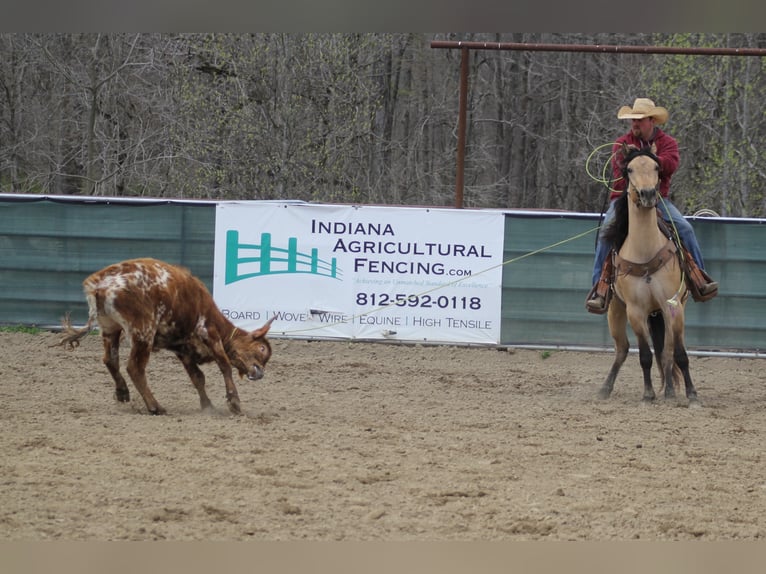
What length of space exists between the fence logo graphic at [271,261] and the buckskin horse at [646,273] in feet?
15.1

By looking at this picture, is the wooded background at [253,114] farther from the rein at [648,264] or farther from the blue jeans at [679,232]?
the rein at [648,264]

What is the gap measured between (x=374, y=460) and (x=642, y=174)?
4.04m

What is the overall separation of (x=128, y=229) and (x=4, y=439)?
7.10 m

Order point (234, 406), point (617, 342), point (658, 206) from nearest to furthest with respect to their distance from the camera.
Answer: point (234, 406), point (658, 206), point (617, 342)

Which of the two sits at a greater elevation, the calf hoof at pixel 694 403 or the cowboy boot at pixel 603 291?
the cowboy boot at pixel 603 291

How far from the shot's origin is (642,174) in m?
9.10

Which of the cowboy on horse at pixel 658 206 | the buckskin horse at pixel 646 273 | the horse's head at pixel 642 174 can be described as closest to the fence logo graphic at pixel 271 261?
the cowboy on horse at pixel 658 206

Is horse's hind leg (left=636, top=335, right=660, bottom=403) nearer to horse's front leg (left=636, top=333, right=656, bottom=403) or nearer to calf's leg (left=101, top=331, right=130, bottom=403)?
horse's front leg (left=636, top=333, right=656, bottom=403)

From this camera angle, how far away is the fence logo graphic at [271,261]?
43.9ft

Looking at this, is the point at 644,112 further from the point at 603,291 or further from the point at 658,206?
the point at 603,291

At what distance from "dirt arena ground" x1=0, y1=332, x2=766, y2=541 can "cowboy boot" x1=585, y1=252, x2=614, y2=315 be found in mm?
920

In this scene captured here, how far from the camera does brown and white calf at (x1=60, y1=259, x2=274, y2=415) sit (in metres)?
7.73

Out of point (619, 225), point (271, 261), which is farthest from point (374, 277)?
point (619, 225)

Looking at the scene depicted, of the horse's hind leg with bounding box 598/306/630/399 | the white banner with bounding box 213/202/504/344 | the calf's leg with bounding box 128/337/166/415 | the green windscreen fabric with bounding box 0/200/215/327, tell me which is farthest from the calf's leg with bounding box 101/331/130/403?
the green windscreen fabric with bounding box 0/200/215/327
